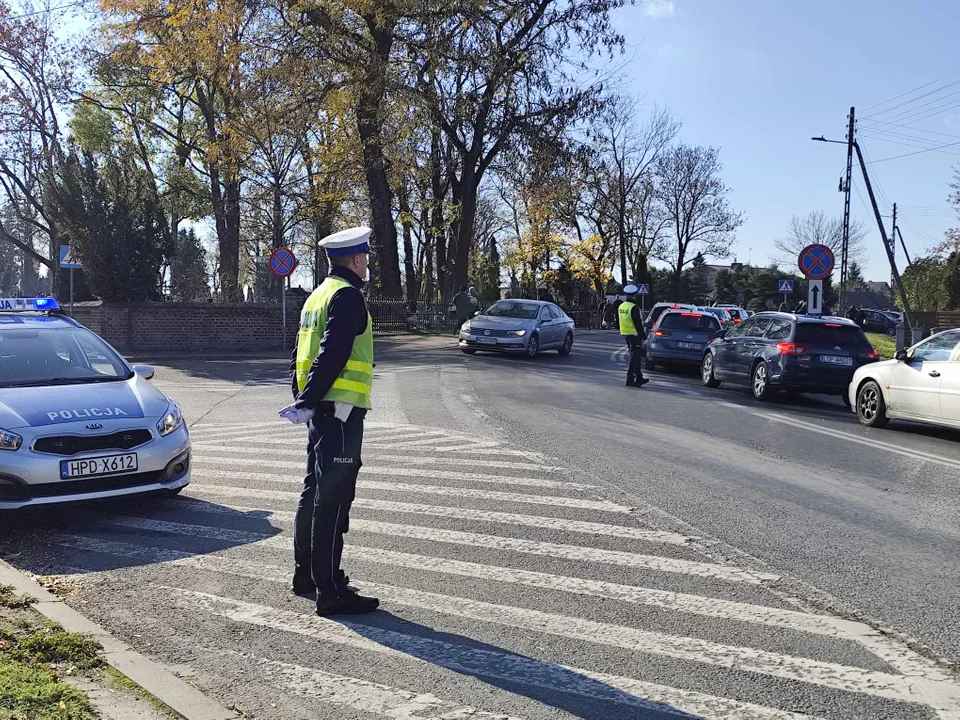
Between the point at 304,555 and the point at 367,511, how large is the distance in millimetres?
2152

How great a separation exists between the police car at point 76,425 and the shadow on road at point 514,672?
2.86m

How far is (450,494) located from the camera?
819cm

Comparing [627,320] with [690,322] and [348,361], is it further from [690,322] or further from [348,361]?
[348,361]

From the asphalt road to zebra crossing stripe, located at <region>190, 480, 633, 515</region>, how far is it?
0.11ft

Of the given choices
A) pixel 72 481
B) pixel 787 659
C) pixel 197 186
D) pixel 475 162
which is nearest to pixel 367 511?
pixel 72 481

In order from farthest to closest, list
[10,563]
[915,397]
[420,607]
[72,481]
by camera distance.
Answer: [915,397] < [72,481] < [10,563] < [420,607]

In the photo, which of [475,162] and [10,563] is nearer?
[10,563]

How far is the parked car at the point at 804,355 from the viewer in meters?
16.5

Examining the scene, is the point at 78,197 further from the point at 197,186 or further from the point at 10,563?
the point at 10,563

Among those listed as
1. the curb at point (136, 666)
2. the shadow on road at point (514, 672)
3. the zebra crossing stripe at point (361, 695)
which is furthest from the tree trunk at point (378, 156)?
the zebra crossing stripe at point (361, 695)

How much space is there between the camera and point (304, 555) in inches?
211

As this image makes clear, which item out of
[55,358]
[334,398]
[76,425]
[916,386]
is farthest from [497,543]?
[916,386]

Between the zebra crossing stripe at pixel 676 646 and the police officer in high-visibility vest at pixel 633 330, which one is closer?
the zebra crossing stripe at pixel 676 646

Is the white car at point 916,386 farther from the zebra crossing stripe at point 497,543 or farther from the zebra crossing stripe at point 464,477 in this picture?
the zebra crossing stripe at point 497,543
